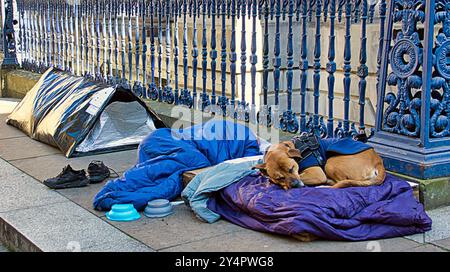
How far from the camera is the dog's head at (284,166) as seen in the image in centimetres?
500

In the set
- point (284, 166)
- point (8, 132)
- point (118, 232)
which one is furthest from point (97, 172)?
point (8, 132)

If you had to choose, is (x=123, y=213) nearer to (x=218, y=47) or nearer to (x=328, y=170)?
(x=328, y=170)

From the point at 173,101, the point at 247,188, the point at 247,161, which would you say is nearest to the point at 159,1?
the point at 173,101

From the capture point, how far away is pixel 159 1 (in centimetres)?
886

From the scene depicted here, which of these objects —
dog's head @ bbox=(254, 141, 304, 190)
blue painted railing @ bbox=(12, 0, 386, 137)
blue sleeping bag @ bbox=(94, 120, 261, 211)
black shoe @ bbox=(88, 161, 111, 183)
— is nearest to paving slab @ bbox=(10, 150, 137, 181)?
black shoe @ bbox=(88, 161, 111, 183)

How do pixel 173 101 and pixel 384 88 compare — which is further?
pixel 173 101

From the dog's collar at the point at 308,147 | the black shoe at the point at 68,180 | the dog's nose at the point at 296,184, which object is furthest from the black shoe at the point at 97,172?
the dog's nose at the point at 296,184

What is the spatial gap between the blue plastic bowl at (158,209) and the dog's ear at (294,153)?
1.04m

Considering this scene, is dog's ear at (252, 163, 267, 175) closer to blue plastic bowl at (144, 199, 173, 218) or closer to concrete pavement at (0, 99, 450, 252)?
concrete pavement at (0, 99, 450, 252)

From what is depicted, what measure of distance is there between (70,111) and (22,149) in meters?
0.73

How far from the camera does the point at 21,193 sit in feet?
19.9

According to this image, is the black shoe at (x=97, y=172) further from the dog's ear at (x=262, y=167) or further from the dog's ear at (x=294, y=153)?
the dog's ear at (x=294, y=153)
